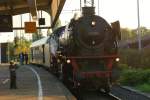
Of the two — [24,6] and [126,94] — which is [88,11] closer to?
[126,94]

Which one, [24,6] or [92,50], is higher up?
[24,6]

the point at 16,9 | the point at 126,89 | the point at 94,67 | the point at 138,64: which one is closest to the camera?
the point at 94,67

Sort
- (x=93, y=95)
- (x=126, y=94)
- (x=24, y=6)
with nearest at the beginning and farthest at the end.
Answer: (x=126, y=94), (x=93, y=95), (x=24, y=6)

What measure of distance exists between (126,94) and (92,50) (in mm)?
2836

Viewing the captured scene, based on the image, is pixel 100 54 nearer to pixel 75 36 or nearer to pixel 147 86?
pixel 75 36

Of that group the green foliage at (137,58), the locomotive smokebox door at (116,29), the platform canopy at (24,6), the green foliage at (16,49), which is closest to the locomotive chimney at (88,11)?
the locomotive smokebox door at (116,29)

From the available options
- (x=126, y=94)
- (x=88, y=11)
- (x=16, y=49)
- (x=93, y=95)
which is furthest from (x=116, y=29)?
(x=16, y=49)

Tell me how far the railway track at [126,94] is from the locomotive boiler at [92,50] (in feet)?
3.47

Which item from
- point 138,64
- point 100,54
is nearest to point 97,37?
point 100,54

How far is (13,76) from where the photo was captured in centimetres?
2505

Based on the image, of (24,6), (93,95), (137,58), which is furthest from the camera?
(24,6)

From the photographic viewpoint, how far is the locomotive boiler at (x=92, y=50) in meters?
23.5

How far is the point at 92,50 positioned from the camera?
24.0 metres

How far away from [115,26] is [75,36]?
2038mm
